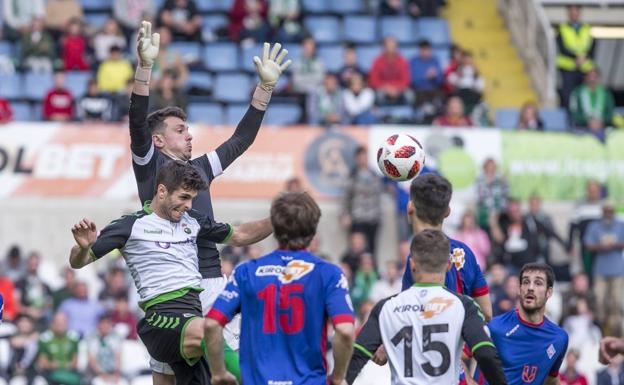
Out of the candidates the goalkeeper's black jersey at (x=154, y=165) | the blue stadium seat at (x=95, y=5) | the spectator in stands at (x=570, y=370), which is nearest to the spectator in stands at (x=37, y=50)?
the blue stadium seat at (x=95, y=5)

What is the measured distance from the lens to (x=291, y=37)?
24.5 metres

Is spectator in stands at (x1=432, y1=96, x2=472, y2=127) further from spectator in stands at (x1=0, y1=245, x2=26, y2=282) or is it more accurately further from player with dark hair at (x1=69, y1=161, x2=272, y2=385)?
player with dark hair at (x1=69, y1=161, x2=272, y2=385)

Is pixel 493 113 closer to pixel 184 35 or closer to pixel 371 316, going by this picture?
pixel 184 35

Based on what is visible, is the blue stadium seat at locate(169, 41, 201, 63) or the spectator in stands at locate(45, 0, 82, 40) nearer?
the blue stadium seat at locate(169, 41, 201, 63)

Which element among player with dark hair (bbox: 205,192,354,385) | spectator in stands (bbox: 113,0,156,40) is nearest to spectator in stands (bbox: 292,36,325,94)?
spectator in stands (bbox: 113,0,156,40)

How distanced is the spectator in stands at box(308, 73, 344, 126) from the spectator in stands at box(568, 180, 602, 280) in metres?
3.94

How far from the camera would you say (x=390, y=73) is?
77.5ft

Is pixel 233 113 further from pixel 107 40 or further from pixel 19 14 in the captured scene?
pixel 19 14

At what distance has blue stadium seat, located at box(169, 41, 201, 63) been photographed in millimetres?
24122

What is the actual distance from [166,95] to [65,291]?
3410 mm

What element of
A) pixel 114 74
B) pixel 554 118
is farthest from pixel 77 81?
pixel 554 118

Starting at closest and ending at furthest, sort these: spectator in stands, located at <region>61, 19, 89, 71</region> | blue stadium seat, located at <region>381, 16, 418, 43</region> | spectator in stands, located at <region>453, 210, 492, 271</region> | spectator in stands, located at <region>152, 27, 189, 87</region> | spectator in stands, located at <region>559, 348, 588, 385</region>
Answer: spectator in stands, located at <region>559, 348, 588, 385</region> < spectator in stands, located at <region>453, 210, 492, 271</region> < spectator in stands, located at <region>152, 27, 189, 87</region> < spectator in stands, located at <region>61, 19, 89, 71</region> < blue stadium seat, located at <region>381, 16, 418, 43</region>

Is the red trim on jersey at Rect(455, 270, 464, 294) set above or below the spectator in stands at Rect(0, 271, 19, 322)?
above

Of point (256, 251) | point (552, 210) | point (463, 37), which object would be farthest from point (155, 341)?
point (463, 37)
